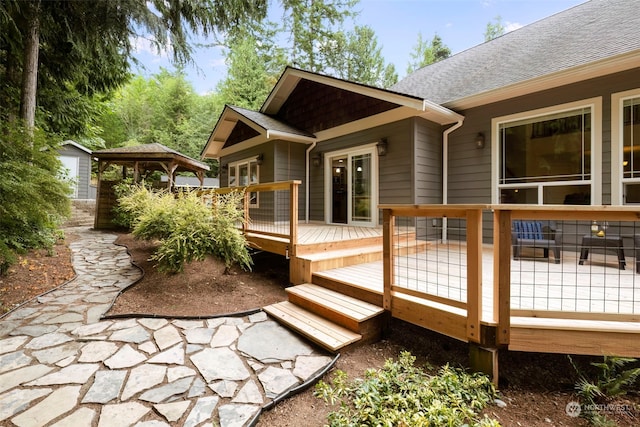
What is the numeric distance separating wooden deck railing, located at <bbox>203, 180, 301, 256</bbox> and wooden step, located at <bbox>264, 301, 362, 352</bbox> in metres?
0.95

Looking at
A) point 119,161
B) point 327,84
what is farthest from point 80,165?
point 327,84

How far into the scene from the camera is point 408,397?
194 centimetres

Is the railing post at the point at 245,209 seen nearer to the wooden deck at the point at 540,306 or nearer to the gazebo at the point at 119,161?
the wooden deck at the point at 540,306

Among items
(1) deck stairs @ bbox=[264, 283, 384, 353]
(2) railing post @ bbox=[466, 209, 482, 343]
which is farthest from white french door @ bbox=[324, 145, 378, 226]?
(2) railing post @ bbox=[466, 209, 482, 343]

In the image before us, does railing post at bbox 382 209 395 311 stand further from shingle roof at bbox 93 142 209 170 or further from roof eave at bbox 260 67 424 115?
shingle roof at bbox 93 142 209 170

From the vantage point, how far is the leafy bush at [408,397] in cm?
Answer: 177

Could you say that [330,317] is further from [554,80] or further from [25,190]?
[554,80]

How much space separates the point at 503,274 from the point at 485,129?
4403mm

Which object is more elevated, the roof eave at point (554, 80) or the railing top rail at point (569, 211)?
the roof eave at point (554, 80)

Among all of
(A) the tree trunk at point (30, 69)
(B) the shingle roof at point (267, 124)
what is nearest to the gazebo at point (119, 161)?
(B) the shingle roof at point (267, 124)

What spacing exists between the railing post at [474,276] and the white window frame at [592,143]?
378 centimetres

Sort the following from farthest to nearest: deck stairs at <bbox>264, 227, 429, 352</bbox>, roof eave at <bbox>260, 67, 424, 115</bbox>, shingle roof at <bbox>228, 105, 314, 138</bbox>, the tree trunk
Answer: shingle roof at <bbox>228, 105, 314, 138</bbox> → roof eave at <bbox>260, 67, 424, 115</bbox> → the tree trunk → deck stairs at <bbox>264, 227, 429, 352</bbox>

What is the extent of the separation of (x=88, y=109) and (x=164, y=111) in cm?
1704

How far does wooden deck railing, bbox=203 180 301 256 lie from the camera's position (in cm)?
396
